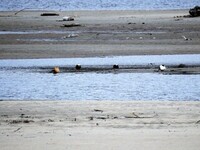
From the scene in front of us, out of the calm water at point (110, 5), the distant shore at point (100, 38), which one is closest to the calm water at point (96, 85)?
the distant shore at point (100, 38)

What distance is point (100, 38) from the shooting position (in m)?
30.1

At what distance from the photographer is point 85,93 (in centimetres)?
1619

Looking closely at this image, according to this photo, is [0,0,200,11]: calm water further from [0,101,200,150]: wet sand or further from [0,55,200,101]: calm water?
[0,101,200,150]: wet sand

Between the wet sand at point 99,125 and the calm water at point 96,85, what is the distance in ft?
6.16

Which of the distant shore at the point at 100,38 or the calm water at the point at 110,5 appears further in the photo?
the calm water at the point at 110,5

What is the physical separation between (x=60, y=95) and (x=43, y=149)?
23.8 ft

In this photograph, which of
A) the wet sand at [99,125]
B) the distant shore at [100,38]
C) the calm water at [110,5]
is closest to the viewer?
the wet sand at [99,125]

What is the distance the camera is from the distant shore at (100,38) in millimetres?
25797

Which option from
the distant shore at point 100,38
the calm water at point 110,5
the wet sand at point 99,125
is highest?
the calm water at point 110,5

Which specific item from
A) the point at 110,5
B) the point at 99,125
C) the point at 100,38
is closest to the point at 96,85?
the point at 99,125

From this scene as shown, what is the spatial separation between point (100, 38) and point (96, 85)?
1261 centimetres

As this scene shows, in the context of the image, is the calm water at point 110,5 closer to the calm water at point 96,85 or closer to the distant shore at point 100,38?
the distant shore at point 100,38

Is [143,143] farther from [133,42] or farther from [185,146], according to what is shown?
[133,42]

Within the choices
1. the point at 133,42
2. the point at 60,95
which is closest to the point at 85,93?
the point at 60,95
